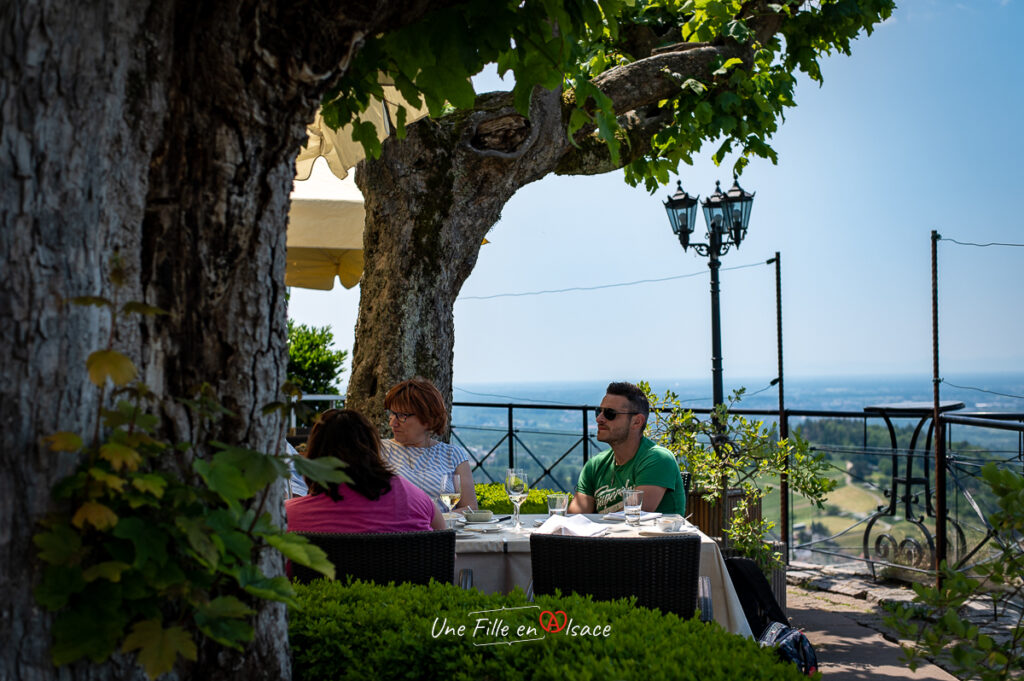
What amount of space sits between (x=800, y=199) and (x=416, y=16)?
1300 inches

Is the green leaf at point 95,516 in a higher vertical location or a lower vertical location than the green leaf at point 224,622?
higher

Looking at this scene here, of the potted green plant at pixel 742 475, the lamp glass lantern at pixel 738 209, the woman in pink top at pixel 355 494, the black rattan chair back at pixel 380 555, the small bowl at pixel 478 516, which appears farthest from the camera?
the lamp glass lantern at pixel 738 209

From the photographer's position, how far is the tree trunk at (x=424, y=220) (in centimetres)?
540

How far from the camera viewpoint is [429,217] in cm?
543

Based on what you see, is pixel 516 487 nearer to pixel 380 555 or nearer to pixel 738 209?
pixel 380 555

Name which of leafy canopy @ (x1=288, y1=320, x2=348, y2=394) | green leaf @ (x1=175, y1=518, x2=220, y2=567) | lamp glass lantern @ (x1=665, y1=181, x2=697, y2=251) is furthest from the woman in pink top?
leafy canopy @ (x1=288, y1=320, x2=348, y2=394)

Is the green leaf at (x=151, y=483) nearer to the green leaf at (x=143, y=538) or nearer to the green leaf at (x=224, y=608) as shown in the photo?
the green leaf at (x=143, y=538)

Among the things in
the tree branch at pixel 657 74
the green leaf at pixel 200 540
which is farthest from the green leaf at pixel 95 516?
the tree branch at pixel 657 74

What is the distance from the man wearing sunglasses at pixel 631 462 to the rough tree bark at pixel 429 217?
4.87 ft

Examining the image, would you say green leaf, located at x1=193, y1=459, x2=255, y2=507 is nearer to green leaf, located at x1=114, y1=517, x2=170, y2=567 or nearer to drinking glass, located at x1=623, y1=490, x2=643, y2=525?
green leaf, located at x1=114, y1=517, x2=170, y2=567

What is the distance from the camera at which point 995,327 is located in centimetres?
7250

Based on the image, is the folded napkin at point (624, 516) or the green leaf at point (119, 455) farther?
the folded napkin at point (624, 516)

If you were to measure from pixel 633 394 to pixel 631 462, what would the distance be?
0.35 m

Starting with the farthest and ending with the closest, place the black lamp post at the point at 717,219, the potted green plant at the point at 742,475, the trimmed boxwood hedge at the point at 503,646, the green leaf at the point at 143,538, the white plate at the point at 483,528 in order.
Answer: the black lamp post at the point at 717,219 < the potted green plant at the point at 742,475 < the white plate at the point at 483,528 < the trimmed boxwood hedge at the point at 503,646 < the green leaf at the point at 143,538
